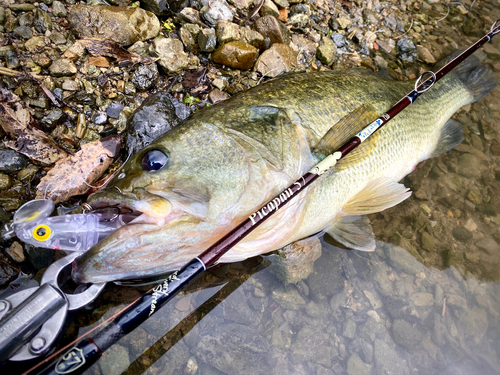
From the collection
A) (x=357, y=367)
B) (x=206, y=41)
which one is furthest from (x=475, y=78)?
(x=357, y=367)

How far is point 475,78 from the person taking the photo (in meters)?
3.68

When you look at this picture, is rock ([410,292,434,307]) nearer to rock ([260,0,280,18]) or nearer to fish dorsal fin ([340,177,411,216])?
fish dorsal fin ([340,177,411,216])

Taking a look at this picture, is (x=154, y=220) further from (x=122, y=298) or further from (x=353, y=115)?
(x=353, y=115)

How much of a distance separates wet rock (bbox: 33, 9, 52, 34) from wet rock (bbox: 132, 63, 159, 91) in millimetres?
915

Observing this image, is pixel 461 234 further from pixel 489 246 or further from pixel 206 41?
pixel 206 41

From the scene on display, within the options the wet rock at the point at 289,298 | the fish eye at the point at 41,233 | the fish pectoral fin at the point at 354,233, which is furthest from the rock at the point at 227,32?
the wet rock at the point at 289,298

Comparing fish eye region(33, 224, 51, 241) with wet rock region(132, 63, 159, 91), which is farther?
wet rock region(132, 63, 159, 91)

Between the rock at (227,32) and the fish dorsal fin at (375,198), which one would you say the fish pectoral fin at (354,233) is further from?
the rock at (227,32)

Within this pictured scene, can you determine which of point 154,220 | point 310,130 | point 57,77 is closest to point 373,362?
point 310,130

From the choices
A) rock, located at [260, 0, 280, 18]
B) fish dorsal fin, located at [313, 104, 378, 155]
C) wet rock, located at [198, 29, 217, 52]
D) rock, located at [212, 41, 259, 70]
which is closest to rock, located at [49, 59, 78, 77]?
wet rock, located at [198, 29, 217, 52]

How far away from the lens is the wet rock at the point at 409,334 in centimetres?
261

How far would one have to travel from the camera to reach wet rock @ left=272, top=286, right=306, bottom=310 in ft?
8.32

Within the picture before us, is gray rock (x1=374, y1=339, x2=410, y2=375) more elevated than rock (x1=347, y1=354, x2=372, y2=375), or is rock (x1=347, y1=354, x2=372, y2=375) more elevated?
gray rock (x1=374, y1=339, x2=410, y2=375)

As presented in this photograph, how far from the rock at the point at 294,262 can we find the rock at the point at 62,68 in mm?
2515
